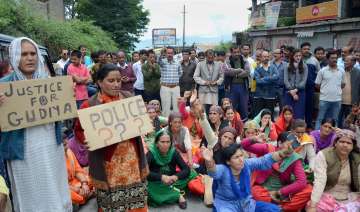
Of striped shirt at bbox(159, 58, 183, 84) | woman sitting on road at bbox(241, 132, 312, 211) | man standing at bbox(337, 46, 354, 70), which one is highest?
man standing at bbox(337, 46, 354, 70)

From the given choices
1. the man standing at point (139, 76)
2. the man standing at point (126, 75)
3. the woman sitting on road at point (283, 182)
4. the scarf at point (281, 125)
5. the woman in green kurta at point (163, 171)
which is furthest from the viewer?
the man standing at point (139, 76)

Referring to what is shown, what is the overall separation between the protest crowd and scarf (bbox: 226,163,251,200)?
0.01 metres

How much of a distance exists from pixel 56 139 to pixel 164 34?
161 ft

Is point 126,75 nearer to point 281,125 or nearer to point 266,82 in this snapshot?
point 266,82

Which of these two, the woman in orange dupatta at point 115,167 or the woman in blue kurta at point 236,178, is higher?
the woman in orange dupatta at point 115,167

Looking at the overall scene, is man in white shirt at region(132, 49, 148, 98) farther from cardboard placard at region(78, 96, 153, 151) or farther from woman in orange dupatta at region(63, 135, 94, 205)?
cardboard placard at region(78, 96, 153, 151)

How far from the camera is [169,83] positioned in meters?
9.05

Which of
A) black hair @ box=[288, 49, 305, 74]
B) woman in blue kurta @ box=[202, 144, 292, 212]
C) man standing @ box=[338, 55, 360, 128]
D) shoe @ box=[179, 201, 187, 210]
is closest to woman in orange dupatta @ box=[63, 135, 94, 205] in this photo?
shoe @ box=[179, 201, 187, 210]

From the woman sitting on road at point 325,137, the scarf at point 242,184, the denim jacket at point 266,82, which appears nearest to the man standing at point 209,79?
the denim jacket at point 266,82

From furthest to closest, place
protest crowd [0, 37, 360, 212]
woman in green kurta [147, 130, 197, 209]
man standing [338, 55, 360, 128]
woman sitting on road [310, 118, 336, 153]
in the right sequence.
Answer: man standing [338, 55, 360, 128]
woman sitting on road [310, 118, 336, 153]
woman in green kurta [147, 130, 197, 209]
protest crowd [0, 37, 360, 212]

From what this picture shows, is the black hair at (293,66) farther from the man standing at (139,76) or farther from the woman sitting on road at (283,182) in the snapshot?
the man standing at (139,76)

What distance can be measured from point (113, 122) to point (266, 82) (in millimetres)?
5734

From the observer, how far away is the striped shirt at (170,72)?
9055mm

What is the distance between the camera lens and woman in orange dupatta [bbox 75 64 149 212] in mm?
3141
